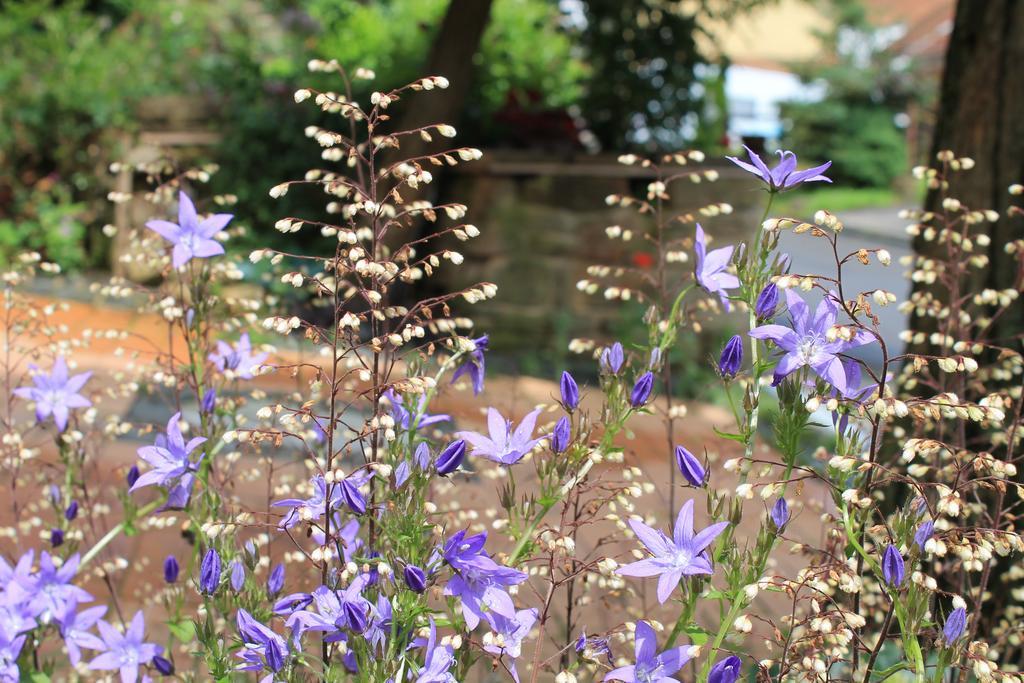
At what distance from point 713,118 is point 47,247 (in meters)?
4.06

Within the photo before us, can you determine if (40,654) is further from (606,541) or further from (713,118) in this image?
(713,118)

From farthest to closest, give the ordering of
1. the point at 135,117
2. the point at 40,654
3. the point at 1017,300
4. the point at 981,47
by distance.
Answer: the point at 135,117
the point at 981,47
the point at 1017,300
the point at 40,654

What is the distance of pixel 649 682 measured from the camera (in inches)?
51.9

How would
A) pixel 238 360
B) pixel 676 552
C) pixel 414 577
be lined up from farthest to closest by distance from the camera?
1. pixel 238 360
2. pixel 676 552
3. pixel 414 577

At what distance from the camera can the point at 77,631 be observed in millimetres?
A: 1717

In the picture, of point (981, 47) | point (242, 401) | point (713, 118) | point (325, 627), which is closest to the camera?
→ point (325, 627)

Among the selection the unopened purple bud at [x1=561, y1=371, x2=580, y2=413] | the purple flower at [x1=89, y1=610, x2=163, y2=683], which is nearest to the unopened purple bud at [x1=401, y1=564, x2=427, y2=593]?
the unopened purple bud at [x1=561, y1=371, x2=580, y2=413]

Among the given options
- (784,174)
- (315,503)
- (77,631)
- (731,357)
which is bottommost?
(77,631)

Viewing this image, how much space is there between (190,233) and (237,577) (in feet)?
1.74

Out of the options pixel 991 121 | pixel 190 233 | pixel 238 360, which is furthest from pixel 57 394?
pixel 991 121

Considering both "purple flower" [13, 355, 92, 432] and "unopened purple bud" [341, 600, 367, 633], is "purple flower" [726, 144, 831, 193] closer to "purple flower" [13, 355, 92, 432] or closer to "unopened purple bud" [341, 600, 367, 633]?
"unopened purple bud" [341, 600, 367, 633]

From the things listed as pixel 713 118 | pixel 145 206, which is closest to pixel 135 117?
pixel 145 206

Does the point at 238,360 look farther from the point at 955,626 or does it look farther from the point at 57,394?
the point at 955,626

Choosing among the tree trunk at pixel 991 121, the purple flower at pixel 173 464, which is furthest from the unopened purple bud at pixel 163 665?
the tree trunk at pixel 991 121
